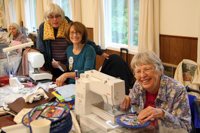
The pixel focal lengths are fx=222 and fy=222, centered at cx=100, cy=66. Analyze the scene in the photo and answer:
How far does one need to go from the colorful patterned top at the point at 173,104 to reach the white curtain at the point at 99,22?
3.28 meters

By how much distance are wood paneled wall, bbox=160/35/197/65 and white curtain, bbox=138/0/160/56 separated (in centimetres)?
11

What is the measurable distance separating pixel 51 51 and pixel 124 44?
2113 mm

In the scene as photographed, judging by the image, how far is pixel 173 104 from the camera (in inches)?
60.4

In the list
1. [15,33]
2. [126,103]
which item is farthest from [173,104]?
[15,33]

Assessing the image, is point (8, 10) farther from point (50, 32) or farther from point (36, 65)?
point (36, 65)

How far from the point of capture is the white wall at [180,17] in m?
2.99

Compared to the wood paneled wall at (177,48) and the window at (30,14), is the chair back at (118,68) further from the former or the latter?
the window at (30,14)

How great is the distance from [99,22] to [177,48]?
2.05m

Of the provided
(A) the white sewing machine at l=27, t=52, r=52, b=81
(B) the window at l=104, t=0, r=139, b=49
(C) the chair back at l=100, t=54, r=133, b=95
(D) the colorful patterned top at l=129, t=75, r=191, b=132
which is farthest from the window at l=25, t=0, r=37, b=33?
(D) the colorful patterned top at l=129, t=75, r=191, b=132

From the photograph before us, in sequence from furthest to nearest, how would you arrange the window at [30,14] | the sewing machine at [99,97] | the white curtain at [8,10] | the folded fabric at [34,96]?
the white curtain at [8,10]
the window at [30,14]
the folded fabric at [34,96]
the sewing machine at [99,97]

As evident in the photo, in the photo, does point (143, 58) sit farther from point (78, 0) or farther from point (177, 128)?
point (78, 0)

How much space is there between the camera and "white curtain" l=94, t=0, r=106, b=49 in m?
4.79

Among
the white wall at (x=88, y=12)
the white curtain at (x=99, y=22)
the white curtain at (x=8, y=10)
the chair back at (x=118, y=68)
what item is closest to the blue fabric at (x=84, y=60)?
the chair back at (x=118, y=68)

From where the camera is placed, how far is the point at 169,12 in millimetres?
3334
